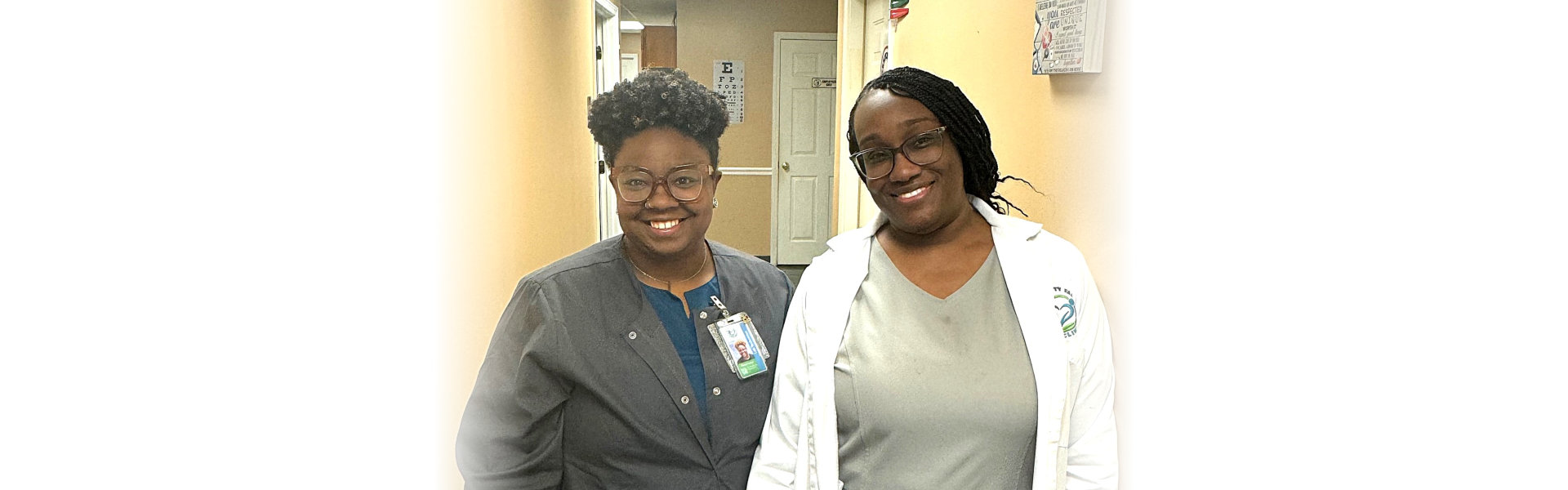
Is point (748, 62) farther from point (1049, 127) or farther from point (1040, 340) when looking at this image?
point (1040, 340)

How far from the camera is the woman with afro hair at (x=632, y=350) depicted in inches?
38.4

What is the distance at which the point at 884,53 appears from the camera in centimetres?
359

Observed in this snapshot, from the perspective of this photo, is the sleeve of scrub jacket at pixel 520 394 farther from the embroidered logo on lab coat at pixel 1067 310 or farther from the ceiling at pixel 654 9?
the ceiling at pixel 654 9

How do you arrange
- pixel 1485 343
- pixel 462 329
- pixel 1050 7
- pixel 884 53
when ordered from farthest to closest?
1. pixel 884 53
2. pixel 1050 7
3. pixel 462 329
4. pixel 1485 343

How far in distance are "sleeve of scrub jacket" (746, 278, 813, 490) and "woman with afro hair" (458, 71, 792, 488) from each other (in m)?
0.03

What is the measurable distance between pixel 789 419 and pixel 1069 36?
699 millimetres

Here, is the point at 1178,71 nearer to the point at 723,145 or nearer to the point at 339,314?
the point at 723,145

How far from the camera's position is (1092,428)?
41.7 inches

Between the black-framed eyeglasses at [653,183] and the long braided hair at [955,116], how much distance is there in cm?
→ 20

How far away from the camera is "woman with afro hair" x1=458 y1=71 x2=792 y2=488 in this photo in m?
0.97

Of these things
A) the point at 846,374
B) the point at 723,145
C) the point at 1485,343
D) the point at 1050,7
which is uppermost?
the point at 1050,7

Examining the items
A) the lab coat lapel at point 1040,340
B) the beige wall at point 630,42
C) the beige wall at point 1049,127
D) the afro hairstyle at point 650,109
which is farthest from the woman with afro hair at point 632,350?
the beige wall at point 630,42

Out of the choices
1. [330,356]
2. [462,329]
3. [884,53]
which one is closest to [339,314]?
[330,356]

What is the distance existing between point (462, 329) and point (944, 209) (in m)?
0.56
